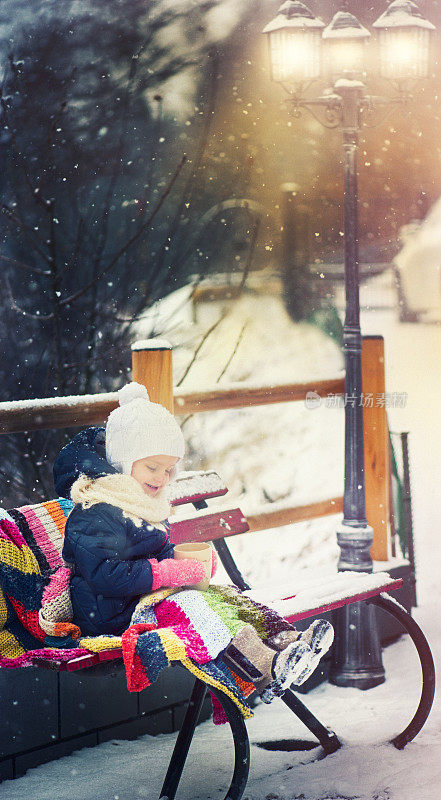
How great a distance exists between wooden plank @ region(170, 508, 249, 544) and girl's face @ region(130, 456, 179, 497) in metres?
0.75

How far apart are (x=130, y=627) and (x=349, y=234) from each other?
2.37 m

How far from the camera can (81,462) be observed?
2951 mm

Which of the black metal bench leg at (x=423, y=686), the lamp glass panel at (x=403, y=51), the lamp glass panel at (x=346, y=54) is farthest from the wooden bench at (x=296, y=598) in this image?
the lamp glass panel at (x=403, y=51)

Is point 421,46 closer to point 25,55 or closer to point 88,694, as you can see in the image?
point 88,694

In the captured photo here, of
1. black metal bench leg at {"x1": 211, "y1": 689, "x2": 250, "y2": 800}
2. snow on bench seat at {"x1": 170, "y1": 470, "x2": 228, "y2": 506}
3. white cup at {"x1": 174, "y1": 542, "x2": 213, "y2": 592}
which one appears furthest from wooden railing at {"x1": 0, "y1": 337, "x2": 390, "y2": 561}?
black metal bench leg at {"x1": 211, "y1": 689, "x2": 250, "y2": 800}

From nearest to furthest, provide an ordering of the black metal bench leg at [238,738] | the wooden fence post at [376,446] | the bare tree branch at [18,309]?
the black metal bench leg at [238,738] < the wooden fence post at [376,446] < the bare tree branch at [18,309]

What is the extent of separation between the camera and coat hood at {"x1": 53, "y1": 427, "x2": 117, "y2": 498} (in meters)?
2.90

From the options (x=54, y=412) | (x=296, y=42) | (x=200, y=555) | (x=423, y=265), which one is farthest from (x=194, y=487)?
(x=423, y=265)

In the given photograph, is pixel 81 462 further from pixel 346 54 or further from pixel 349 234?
pixel 346 54

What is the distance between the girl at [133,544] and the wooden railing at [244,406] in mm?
550

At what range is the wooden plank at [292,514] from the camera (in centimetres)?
457

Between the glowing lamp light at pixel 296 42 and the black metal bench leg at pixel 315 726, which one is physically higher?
the glowing lamp light at pixel 296 42

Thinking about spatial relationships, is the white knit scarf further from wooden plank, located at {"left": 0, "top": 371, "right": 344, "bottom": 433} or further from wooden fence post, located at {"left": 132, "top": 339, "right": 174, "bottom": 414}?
wooden fence post, located at {"left": 132, "top": 339, "right": 174, "bottom": 414}

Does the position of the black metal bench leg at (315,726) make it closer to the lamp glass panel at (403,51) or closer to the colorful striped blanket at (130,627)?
the colorful striped blanket at (130,627)
